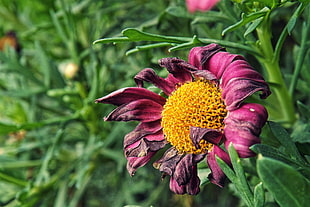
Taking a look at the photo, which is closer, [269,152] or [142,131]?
[269,152]

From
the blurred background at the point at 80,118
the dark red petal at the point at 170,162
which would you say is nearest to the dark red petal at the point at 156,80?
the dark red petal at the point at 170,162

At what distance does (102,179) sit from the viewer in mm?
1482

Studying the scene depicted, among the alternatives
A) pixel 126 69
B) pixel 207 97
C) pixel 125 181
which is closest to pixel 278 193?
pixel 207 97

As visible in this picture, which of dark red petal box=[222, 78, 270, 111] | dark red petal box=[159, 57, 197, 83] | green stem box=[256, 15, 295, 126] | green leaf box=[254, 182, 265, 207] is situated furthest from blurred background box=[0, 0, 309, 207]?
green leaf box=[254, 182, 265, 207]

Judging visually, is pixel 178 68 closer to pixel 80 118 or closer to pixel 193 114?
pixel 193 114

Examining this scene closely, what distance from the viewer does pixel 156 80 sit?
2.39 ft

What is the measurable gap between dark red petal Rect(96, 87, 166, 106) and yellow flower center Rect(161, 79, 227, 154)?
0.15ft

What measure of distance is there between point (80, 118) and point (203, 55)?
0.66 metres

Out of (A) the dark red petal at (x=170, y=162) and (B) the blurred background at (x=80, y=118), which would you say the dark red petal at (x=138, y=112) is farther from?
(B) the blurred background at (x=80, y=118)

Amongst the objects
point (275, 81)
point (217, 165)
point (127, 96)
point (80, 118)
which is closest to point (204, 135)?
point (217, 165)

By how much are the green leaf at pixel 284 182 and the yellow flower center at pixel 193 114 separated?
0.17 meters

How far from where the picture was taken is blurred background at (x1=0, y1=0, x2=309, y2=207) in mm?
1207

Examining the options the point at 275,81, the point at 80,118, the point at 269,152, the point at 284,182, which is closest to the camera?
the point at 284,182

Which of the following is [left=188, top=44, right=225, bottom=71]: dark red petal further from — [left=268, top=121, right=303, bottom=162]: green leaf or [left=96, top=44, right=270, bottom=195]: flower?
[left=268, top=121, right=303, bottom=162]: green leaf
